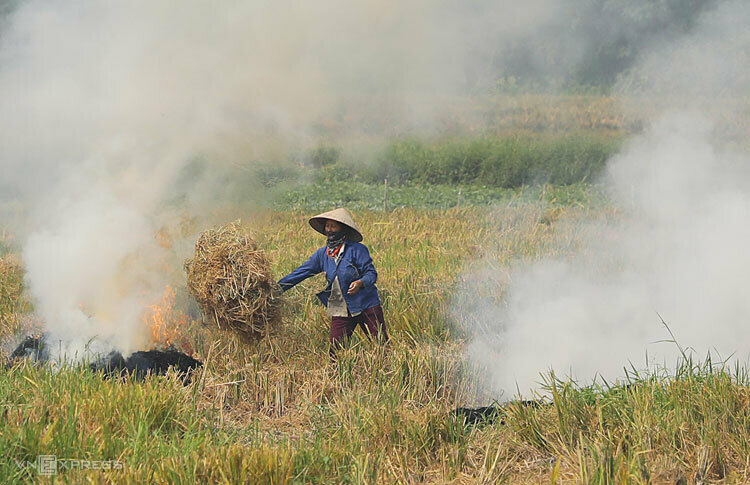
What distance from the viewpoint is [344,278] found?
574 cm

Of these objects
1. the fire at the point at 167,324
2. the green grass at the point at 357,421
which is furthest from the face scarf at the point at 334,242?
the fire at the point at 167,324

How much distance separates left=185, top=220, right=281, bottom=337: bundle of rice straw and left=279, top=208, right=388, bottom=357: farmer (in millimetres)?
290

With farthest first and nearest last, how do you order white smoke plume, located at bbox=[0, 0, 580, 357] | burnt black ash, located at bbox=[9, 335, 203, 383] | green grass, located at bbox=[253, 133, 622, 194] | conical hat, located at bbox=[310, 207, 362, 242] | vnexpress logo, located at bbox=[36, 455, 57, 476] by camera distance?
green grass, located at bbox=[253, 133, 622, 194], white smoke plume, located at bbox=[0, 0, 580, 357], conical hat, located at bbox=[310, 207, 362, 242], burnt black ash, located at bbox=[9, 335, 203, 383], vnexpress logo, located at bbox=[36, 455, 57, 476]

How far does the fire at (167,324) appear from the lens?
6.14 meters

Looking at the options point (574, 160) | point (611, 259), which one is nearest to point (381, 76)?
Answer: point (611, 259)

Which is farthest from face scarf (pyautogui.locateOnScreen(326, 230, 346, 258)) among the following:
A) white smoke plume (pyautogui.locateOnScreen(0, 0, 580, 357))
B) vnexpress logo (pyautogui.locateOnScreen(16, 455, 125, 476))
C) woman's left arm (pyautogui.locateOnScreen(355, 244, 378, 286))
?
vnexpress logo (pyautogui.locateOnScreen(16, 455, 125, 476))

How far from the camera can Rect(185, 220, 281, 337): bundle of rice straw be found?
5375mm

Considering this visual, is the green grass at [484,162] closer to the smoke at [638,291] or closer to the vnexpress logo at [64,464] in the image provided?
the smoke at [638,291]

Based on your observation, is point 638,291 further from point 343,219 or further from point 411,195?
point 411,195

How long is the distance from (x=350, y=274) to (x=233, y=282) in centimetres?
85

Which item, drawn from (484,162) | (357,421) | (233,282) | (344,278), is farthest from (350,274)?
(484,162)

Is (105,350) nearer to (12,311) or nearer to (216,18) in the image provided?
(12,311)

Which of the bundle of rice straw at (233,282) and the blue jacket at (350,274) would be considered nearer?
the bundle of rice straw at (233,282)

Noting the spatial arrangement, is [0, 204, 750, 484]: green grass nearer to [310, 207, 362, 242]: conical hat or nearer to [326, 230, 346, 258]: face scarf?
[326, 230, 346, 258]: face scarf
